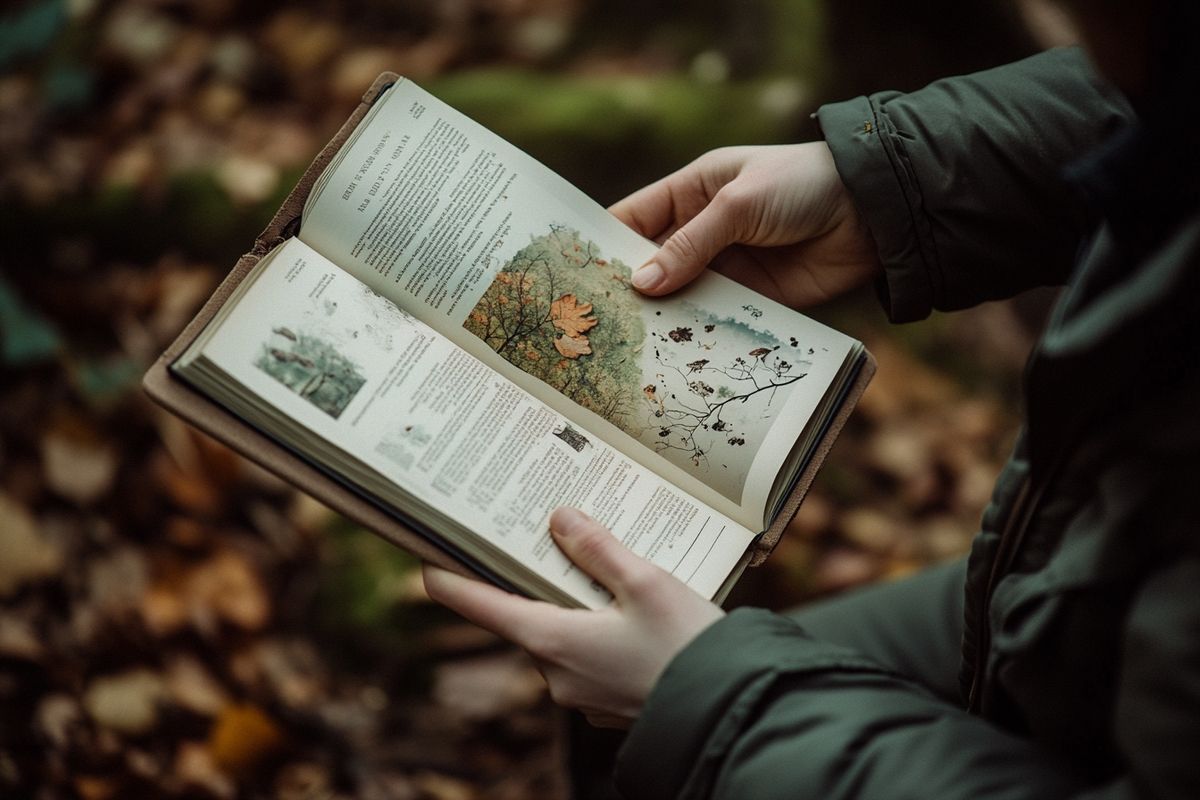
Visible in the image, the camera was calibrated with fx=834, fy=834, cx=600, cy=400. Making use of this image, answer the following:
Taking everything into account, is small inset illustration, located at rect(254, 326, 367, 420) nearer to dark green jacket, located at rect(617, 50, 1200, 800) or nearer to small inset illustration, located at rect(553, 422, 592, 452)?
small inset illustration, located at rect(553, 422, 592, 452)

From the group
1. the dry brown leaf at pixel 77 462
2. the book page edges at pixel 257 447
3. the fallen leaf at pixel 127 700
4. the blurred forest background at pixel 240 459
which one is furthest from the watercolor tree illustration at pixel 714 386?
the dry brown leaf at pixel 77 462

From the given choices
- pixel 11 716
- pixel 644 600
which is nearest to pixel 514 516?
pixel 644 600

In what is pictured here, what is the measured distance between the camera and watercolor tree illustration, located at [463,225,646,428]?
0.91 m

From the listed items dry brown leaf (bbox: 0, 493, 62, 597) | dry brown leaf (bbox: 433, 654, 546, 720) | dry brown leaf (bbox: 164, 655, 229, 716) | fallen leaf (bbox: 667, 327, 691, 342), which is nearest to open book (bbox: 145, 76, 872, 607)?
fallen leaf (bbox: 667, 327, 691, 342)

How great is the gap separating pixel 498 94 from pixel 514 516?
96cm

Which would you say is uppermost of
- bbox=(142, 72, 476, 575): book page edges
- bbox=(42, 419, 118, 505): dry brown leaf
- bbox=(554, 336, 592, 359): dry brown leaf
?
bbox=(554, 336, 592, 359): dry brown leaf

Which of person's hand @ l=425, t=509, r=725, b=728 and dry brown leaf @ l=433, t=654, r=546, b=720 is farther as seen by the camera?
dry brown leaf @ l=433, t=654, r=546, b=720

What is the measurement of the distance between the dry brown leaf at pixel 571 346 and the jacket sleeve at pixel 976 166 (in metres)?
A: 0.35

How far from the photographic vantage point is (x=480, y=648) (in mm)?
1370

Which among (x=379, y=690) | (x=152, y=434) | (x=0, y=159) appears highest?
(x=0, y=159)

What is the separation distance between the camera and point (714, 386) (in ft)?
3.04

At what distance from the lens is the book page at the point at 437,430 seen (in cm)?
82

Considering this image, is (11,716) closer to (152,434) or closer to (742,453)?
(152,434)

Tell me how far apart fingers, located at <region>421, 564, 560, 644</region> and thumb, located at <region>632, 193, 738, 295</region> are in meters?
0.37
